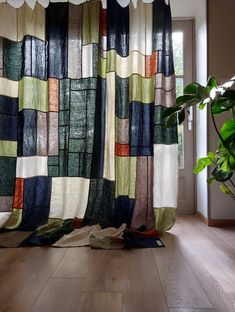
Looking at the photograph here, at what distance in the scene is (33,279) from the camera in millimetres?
1426

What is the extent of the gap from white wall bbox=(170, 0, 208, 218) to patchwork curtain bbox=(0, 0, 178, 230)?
0.35 m

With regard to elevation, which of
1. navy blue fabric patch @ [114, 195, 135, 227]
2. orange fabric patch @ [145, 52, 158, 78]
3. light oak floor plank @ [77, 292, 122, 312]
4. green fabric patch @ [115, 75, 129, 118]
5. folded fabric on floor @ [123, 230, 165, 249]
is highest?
orange fabric patch @ [145, 52, 158, 78]

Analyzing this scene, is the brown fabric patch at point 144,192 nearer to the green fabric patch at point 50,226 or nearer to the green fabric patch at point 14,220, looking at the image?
the green fabric patch at point 50,226

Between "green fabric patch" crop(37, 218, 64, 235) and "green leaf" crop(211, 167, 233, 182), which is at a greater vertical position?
"green leaf" crop(211, 167, 233, 182)

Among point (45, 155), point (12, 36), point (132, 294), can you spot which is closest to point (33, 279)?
point (132, 294)

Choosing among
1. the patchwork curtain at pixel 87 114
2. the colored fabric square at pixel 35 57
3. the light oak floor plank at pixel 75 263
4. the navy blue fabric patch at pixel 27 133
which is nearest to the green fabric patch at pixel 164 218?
the patchwork curtain at pixel 87 114

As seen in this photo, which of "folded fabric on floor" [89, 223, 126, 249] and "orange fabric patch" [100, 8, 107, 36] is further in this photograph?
"orange fabric patch" [100, 8, 107, 36]

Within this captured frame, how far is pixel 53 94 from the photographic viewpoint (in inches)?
92.2

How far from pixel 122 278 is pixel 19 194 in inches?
46.8

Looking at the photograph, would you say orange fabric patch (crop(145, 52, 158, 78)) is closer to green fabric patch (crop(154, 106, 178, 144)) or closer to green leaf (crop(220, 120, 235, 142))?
green fabric patch (crop(154, 106, 178, 144))

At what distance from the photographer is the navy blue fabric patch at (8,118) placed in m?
2.31

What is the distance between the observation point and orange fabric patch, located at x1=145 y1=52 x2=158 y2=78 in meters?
2.30

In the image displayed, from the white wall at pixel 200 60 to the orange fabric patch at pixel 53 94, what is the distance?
1155 mm

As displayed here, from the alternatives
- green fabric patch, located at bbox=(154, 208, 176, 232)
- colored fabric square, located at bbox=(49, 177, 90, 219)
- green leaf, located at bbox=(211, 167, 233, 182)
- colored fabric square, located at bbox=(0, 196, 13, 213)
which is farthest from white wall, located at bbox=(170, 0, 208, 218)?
colored fabric square, located at bbox=(0, 196, 13, 213)
